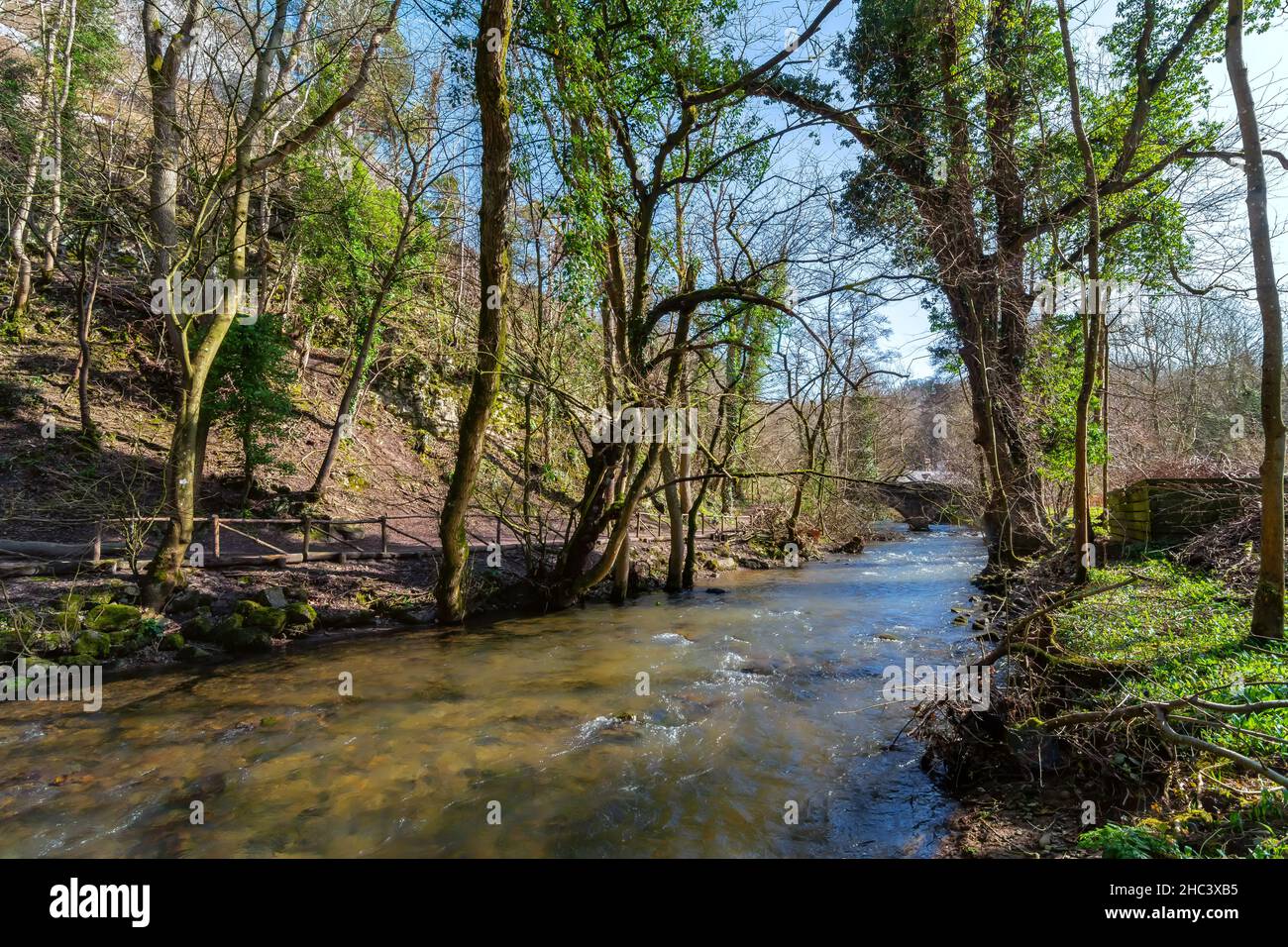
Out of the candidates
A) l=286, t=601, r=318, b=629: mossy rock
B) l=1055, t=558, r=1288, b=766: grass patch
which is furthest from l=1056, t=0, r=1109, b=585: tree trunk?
l=286, t=601, r=318, b=629: mossy rock

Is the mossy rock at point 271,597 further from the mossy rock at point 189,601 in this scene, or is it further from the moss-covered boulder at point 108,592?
the moss-covered boulder at point 108,592

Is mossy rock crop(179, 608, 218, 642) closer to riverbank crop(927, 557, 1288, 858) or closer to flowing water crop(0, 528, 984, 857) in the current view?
flowing water crop(0, 528, 984, 857)

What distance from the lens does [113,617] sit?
7164 mm

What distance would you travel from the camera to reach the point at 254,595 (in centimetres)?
837

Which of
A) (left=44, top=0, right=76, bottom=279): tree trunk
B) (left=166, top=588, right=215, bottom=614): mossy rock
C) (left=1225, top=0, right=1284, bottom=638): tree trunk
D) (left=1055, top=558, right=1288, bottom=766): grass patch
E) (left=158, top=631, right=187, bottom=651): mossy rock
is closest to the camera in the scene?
(left=1055, top=558, right=1288, bottom=766): grass patch

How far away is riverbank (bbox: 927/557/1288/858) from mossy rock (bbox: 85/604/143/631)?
29.4ft

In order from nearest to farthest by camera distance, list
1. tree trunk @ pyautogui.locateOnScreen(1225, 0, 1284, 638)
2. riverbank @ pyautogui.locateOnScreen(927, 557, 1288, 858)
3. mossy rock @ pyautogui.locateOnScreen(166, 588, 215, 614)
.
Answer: riverbank @ pyautogui.locateOnScreen(927, 557, 1288, 858) → tree trunk @ pyautogui.locateOnScreen(1225, 0, 1284, 638) → mossy rock @ pyautogui.locateOnScreen(166, 588, 215, 614)

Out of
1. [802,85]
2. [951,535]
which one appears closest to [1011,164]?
[802,85]

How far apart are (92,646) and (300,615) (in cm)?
216

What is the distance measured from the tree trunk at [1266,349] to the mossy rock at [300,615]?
34.6 feet

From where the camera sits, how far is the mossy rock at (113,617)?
23.1 ft

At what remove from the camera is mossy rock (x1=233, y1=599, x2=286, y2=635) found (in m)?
7.86
